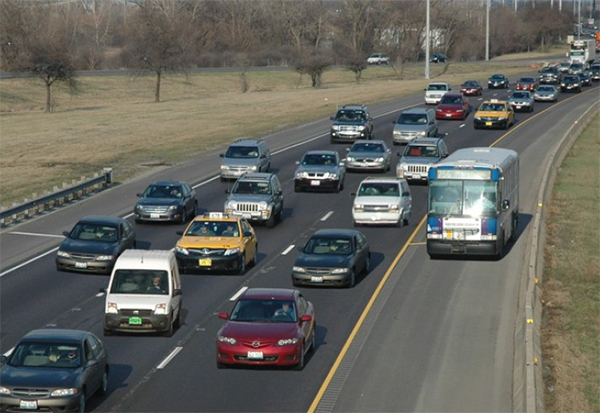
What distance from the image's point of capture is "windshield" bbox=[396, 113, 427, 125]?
206ft

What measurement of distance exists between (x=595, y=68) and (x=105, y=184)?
7656 cm

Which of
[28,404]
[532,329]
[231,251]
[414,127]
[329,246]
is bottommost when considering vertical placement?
[28,404]

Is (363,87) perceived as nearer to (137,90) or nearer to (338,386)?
(137,90)

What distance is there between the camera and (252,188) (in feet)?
135

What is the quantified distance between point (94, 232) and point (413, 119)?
3260cm

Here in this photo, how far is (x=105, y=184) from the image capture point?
168 feet

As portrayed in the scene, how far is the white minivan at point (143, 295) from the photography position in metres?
25.9

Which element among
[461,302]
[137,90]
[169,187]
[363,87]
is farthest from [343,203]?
[137,90]

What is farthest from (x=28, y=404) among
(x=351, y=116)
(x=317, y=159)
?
(x=351, y=116)

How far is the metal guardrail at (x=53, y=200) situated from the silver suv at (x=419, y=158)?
42.9 feet

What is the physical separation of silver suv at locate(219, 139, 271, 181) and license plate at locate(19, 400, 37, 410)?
31.5 m

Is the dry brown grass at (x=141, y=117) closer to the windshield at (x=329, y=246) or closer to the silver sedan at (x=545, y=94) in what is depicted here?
the silver sedan at (x=545, y=94)

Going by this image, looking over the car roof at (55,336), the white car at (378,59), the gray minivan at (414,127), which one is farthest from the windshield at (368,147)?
the white car at (378,59)

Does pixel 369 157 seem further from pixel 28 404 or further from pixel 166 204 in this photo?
pixel 28 404
